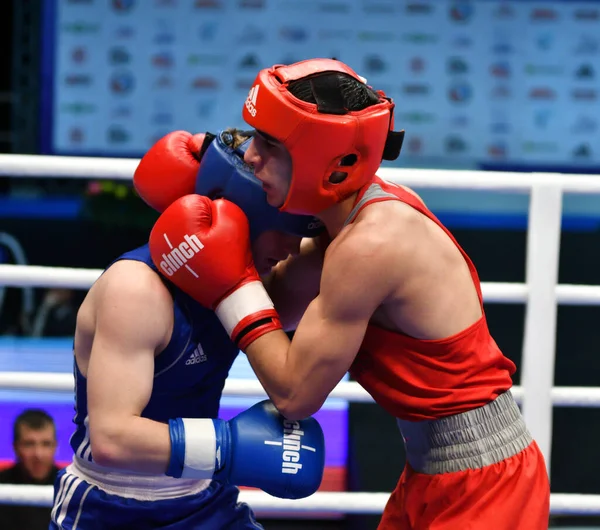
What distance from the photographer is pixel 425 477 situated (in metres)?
1.69

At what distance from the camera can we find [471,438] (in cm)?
164

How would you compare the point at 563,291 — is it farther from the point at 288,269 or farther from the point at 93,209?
the point at 93,209

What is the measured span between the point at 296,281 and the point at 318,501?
583 millimetres

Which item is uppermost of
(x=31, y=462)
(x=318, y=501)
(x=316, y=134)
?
(x=316, y=134)

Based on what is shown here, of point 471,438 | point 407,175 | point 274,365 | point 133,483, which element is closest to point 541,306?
point 407,175

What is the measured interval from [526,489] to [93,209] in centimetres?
351

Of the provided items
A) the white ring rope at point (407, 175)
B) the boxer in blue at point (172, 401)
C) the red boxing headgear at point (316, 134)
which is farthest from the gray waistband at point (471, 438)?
the white ring rope at point (407, 175)

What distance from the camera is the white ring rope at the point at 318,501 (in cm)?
214

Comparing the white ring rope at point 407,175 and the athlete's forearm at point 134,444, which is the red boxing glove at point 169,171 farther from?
the athlete's forearm at point 134,444

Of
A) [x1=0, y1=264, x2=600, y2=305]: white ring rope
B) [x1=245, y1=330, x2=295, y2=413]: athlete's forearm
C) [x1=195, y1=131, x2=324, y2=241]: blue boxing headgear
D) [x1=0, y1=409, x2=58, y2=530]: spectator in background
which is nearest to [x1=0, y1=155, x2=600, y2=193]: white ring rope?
[x1=0, y1=264, x2=600, y2=305]: white ring rope

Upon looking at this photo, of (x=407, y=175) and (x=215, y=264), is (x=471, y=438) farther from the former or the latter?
(x=407, y=175)

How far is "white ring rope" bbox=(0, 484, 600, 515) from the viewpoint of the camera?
214 centimetres

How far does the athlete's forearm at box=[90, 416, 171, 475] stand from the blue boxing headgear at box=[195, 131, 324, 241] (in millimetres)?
424

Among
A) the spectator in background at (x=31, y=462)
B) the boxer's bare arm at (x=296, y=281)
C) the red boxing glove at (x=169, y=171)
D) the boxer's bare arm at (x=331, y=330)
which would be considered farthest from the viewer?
the spectator in background at (x=31, y=462)
